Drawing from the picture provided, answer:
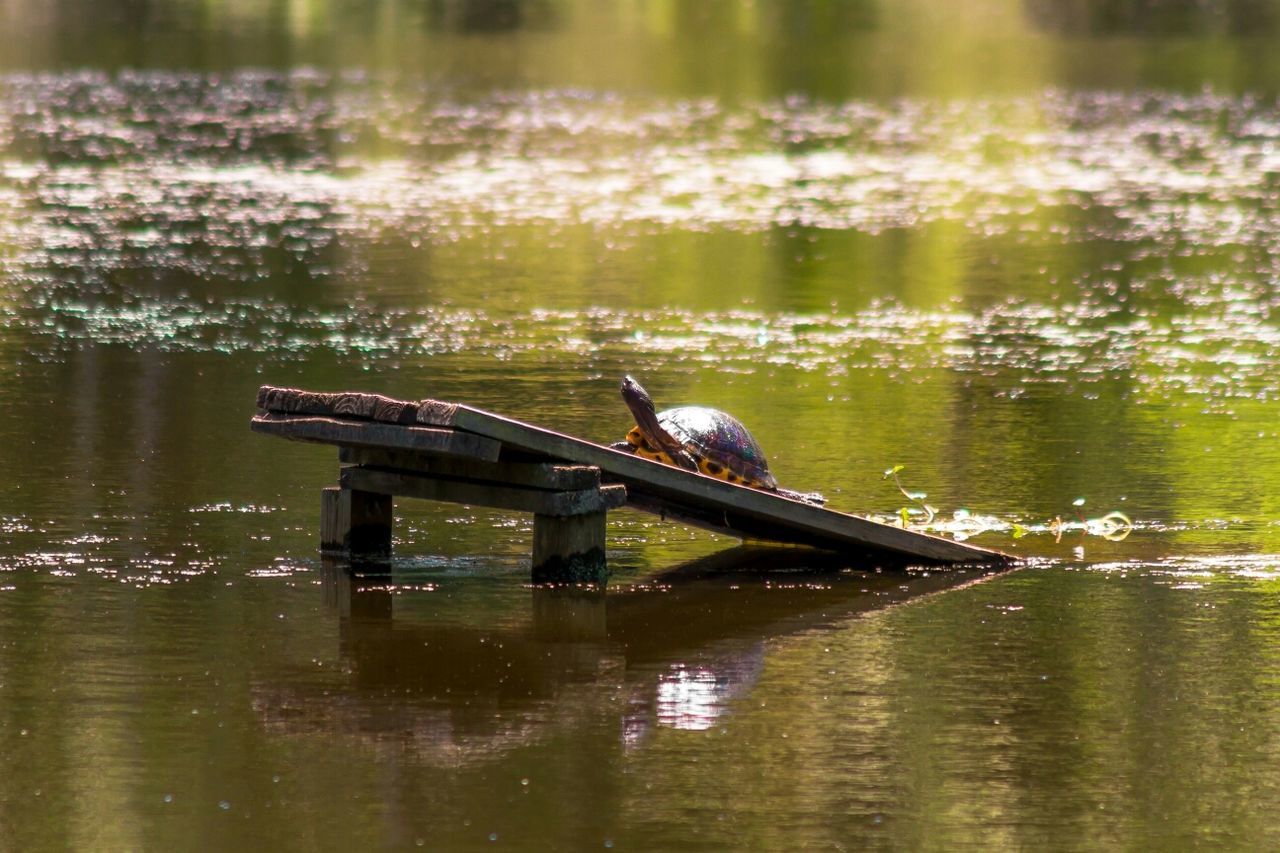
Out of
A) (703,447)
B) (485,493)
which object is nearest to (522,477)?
(485,493)

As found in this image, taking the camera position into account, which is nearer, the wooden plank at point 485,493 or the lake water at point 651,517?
the lake water at point 651,517

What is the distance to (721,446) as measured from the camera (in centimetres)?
1245

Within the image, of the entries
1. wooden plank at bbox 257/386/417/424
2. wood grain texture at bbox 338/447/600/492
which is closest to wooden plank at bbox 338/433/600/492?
wood grain texture at bbox 338/447/600/492

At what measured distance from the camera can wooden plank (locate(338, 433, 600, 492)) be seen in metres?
11.2

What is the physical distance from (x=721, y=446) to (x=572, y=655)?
2472 millimetres

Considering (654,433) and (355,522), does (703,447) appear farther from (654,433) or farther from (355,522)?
(355,522)

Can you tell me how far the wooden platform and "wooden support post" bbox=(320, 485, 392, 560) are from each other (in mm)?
12

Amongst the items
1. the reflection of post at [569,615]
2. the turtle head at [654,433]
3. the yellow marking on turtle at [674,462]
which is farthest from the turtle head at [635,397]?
the reflection of post at [569,615]

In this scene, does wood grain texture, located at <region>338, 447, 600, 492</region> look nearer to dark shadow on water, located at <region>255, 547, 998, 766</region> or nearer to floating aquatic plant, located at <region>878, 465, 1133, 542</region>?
dark shadow on water, located at <region>255, 547, 998, 766</region>

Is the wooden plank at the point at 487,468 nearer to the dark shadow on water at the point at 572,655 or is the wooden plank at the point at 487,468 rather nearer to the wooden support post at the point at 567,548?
the wooden support post at the point at 567,548

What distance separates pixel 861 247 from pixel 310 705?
19.3m

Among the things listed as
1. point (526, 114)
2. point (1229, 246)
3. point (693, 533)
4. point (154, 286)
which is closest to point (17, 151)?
point (526, 114)

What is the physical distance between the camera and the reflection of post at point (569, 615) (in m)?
10.6

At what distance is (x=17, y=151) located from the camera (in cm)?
3869
